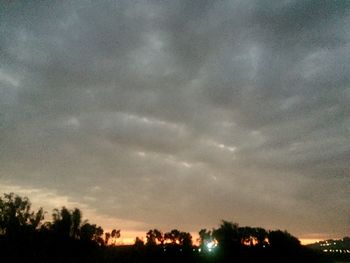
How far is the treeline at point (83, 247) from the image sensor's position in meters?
53.7

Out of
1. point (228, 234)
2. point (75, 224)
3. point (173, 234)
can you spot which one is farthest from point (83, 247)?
point (173, 234)

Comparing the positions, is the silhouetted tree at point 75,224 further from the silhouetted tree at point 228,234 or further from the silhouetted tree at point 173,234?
the silhouetted tree at point 173,234

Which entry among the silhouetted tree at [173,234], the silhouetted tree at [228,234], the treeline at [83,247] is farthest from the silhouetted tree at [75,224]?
the silhouetted tree at [173,234]

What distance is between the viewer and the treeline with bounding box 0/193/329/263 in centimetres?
5366

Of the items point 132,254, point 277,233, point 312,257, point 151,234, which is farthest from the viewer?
point 151,234

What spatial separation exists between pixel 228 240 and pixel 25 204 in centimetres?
4479

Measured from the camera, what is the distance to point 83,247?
62906 millimetres

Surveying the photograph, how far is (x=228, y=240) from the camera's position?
7975cm

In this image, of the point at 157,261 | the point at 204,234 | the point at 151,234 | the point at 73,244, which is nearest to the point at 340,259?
the point at 204,234

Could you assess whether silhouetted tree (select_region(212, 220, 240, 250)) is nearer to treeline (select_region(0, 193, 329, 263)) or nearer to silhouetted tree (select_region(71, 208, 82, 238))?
treeline (select_region(0, 193, 329, 263))

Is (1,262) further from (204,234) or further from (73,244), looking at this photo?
(204,234)

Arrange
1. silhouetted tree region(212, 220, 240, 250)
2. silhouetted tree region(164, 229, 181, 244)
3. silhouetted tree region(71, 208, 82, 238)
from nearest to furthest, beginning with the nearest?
silhouetted tree region(71, 208, 82, 238) < silhouetted tree region(212, 220, 240, 250) < silhouetted tree region(164, 229, 181, 244)

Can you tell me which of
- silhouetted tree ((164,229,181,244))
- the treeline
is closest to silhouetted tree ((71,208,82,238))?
the treeline

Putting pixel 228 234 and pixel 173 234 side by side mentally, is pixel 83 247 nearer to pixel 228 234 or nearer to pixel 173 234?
pixel 228 234
